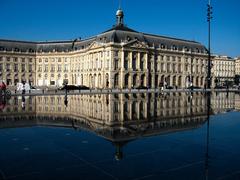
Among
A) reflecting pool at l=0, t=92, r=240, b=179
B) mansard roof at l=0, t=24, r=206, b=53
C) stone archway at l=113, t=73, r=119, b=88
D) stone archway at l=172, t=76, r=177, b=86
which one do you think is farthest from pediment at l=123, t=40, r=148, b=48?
reflecting pool at l=0, t=92, r=240, b=179

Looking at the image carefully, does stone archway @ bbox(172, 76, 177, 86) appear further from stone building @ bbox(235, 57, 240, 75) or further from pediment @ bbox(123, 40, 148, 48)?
stone building @ bbox(235, 57, 240, 75)

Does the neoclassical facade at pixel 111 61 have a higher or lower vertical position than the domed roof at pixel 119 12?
lower

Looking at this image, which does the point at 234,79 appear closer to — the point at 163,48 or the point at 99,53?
the point at 163,48

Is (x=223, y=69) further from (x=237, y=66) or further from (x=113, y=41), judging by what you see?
(x=113, y=41)

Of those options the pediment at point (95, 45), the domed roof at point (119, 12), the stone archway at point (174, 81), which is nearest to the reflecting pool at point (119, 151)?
Answer: the pediment at point (95, 45)

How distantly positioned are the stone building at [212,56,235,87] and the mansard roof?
4647 cm

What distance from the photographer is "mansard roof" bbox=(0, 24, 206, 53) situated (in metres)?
80.1

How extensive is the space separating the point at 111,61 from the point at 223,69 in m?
99.2

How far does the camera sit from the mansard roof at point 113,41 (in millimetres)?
80125

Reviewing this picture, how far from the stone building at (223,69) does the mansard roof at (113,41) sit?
4647 cm

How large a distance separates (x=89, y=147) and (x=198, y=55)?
102921 millimetres

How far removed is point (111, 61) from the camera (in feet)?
255

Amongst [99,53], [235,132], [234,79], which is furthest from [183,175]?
[234,79]

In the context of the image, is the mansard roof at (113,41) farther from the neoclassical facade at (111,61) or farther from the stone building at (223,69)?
the stone building at (223,69)
